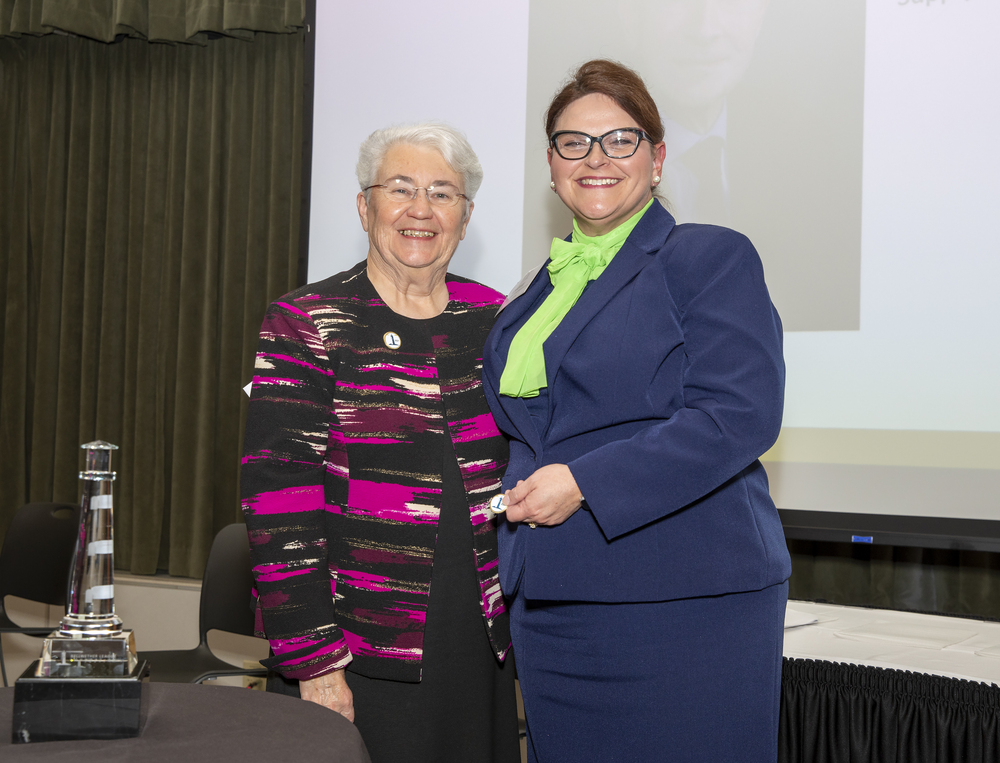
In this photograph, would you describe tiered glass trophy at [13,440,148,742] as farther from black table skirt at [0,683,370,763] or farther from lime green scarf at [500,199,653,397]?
lime green scarf at [500,199,653,397]

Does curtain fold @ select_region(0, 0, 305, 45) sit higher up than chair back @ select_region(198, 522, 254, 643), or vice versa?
curtain fold @ select_region(0, 0, 305, 45)

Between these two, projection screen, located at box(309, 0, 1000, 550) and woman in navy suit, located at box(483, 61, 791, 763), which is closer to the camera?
woman in navy suit, located at box(483, 61, 791, 763)

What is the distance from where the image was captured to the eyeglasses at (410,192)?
175 centimetres

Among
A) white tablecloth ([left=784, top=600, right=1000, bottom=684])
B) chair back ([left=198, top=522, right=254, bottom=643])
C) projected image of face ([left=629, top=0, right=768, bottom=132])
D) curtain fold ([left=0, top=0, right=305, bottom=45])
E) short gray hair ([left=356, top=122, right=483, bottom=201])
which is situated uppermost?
curtain fold ([left=0, top=0, right=305, bottom=45])

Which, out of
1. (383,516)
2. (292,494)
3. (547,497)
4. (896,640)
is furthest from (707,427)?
(896,640)

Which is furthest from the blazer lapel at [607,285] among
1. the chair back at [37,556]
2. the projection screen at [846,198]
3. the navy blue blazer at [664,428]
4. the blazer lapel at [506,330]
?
the chair back at [37,556]

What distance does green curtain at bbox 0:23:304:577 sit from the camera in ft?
12.7

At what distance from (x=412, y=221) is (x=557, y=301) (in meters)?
0.41

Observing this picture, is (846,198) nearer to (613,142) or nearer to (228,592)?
(613,142)

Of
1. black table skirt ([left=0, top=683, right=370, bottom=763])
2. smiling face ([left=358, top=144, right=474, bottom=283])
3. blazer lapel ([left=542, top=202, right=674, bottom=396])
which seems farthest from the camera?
smiling face ([left=358, top=144, right=474, bottom=283])

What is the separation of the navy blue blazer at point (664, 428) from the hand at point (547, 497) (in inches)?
1.1

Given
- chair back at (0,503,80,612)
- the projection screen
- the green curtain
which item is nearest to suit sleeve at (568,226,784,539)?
the projection screen

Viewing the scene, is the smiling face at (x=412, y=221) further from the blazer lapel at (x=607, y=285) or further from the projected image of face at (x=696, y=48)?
the projected image of face at (x=696, y=48)

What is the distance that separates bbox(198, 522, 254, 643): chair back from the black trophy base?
1.84 meters
